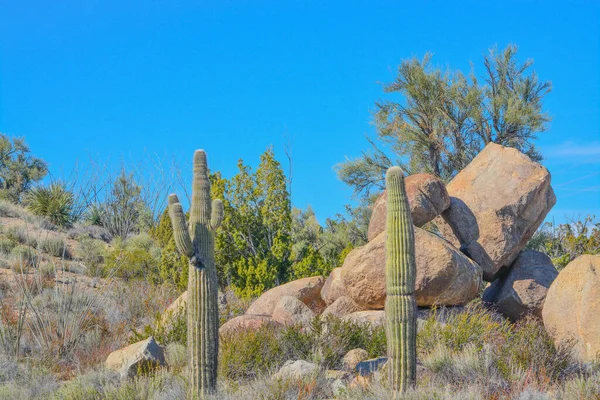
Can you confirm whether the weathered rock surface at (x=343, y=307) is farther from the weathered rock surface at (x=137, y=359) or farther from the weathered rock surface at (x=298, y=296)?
the weathered rock surface at (x=137, y=359)

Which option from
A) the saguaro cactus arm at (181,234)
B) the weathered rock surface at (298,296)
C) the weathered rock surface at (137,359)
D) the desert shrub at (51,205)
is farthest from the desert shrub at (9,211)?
the saguaro cactus arm at (181,234)

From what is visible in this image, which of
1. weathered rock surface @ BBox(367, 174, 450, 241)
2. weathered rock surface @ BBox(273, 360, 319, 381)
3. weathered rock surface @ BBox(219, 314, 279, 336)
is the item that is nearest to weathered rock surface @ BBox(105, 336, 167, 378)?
weathered rock surface @ BBox(219, 314, 279, 336)

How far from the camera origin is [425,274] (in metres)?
10.3

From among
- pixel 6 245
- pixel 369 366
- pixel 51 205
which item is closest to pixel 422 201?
pixel 369 366

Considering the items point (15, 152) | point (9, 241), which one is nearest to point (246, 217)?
point (9, 241)

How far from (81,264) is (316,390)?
43.0 ft

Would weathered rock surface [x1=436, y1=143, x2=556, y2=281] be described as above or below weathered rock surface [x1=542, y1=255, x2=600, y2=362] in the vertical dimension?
above

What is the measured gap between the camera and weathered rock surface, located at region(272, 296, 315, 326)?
35.7ft

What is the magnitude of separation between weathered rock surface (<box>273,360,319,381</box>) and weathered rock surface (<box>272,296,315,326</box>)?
93.3 inches

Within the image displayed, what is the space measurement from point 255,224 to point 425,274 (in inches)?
265

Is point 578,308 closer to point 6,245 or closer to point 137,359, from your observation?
point 137,359

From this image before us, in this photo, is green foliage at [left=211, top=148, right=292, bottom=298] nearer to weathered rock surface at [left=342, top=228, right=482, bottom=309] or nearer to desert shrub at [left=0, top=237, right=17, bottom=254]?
weathered rock surface at [left=342, top=228, right=482, bottom=309]

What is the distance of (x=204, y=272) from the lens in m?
7.30

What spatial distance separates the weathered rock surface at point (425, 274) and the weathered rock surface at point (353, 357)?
1.52 metres
